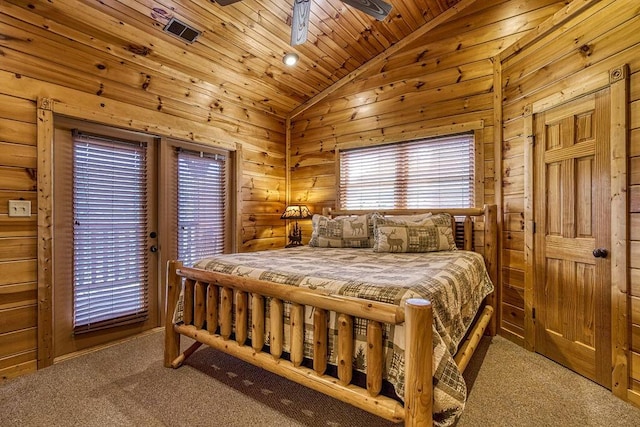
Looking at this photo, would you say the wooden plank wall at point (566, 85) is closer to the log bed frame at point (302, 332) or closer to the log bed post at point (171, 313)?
the log bed frame at point (302, 332)

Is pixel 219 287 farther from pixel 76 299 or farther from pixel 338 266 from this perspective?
pixel 76 299

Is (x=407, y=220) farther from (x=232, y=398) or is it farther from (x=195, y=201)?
(x=195, y=201)

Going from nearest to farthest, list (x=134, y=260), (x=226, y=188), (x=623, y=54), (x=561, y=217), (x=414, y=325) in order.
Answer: (x=414, y=325)
(x=623, y=54)
(x=561, y=217)
(x=134, y=260)
(x=226, y=188)

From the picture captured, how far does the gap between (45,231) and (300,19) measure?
2.42 m

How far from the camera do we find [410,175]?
3.61 meters

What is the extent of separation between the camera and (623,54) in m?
Answer: 2.00

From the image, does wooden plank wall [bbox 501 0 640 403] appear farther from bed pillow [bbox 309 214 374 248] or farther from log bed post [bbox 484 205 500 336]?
bed pillow [bbox 309 214 374 248]

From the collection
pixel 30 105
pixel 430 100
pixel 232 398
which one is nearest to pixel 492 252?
pixel 430 100

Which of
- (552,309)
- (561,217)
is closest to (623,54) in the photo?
(561,217)

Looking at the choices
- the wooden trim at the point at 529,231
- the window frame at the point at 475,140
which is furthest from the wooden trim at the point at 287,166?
the wooden trim at the point at 529,231

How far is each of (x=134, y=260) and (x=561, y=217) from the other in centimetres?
362

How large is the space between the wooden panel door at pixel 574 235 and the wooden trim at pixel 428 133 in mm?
Result: 622

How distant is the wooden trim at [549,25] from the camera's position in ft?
7.45

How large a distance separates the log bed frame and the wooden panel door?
0.56 metres
